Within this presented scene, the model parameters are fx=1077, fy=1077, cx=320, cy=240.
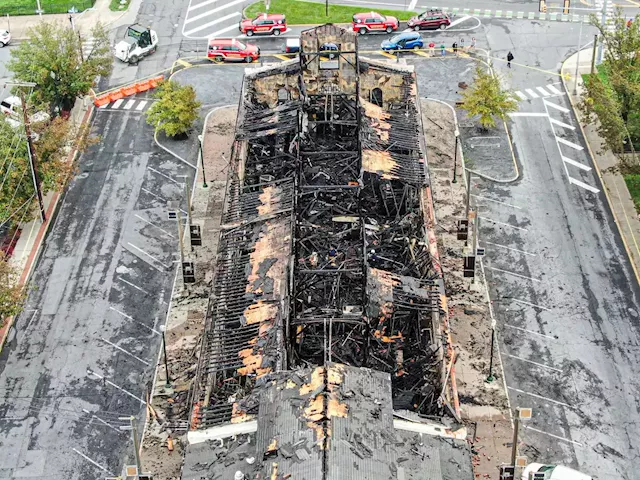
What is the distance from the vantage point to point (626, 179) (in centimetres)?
8012

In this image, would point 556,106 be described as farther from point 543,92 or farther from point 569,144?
point 569,144

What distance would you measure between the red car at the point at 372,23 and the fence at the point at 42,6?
27400 millimetres

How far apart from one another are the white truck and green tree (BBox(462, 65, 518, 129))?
3051 cm

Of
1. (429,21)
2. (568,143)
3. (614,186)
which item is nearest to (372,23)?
(429,21)

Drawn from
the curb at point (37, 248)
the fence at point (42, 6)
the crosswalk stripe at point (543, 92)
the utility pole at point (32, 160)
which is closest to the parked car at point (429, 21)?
the crosswalk stripe at point (543, 92)

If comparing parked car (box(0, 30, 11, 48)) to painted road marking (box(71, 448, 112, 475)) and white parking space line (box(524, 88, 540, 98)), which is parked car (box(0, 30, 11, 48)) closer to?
white parking space line (box(524, 88, 540, 98))

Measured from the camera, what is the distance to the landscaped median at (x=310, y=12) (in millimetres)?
103500

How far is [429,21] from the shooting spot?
328 feet

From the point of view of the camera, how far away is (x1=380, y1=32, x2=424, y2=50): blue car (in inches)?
3816

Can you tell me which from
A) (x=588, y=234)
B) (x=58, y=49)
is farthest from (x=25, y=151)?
(x=588, y=234)

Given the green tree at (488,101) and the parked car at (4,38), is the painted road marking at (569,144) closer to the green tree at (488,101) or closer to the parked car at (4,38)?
the green tree at (488,101)

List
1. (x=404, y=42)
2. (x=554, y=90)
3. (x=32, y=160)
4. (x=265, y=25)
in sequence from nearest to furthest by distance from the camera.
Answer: (x=32, y=160), (x=554, y=90), (x=404, y=42), (x=265, y=25)

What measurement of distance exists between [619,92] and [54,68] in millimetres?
43642

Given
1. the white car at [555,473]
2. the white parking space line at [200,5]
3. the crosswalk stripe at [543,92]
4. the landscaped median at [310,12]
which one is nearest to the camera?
the white car at [555,473]
